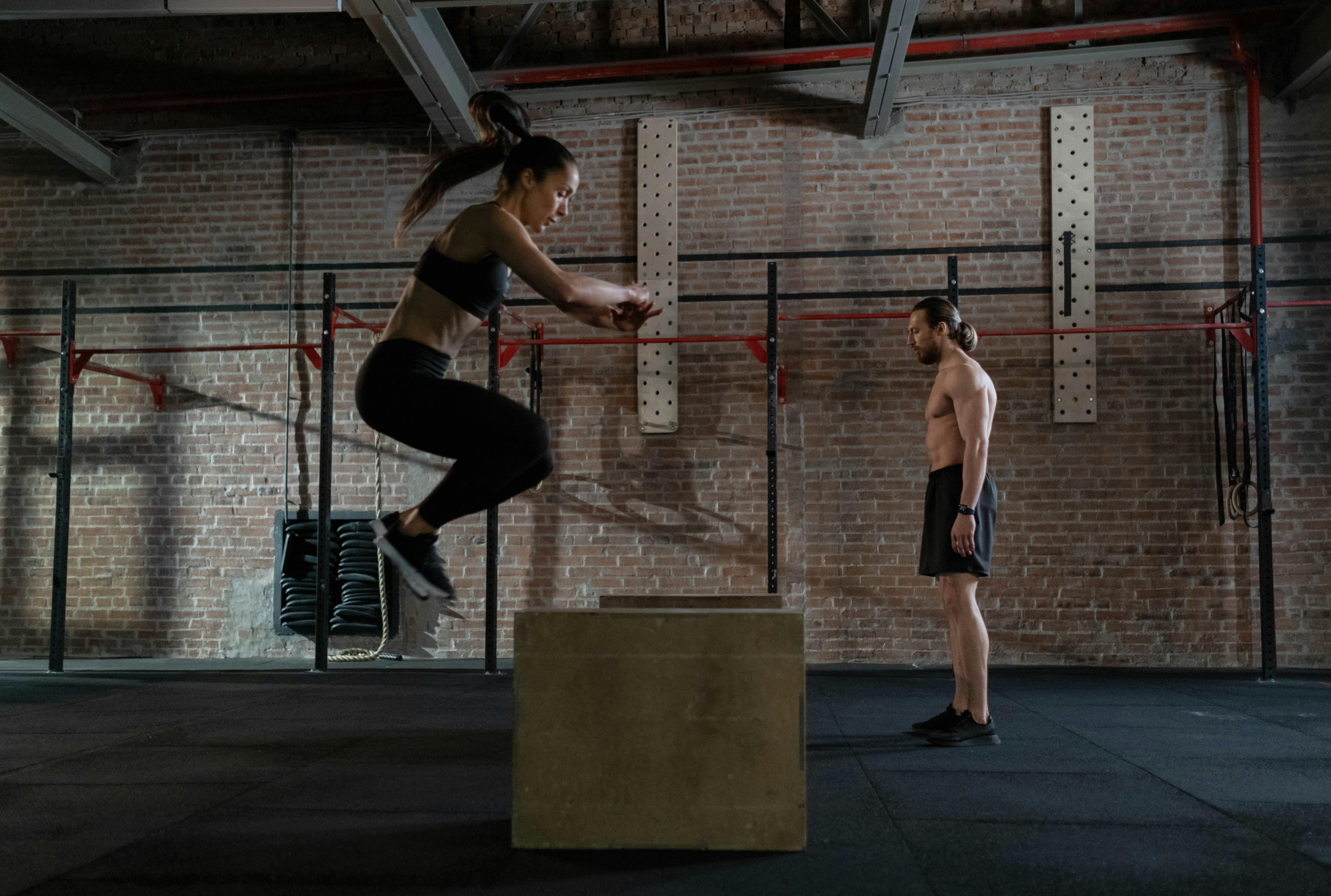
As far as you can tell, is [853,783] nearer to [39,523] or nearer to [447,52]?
[447,52]

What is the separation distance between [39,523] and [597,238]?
4210 mm

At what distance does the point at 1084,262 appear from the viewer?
5809 millimetres

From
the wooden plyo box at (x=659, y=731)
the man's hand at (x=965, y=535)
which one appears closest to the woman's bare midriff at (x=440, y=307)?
the wooden plyo box at (x=659, y=731)

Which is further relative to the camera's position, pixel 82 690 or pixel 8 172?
pixel 8 172

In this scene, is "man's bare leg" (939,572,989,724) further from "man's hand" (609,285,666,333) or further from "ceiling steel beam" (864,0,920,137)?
"ceiling steel beam" (864,0,920,137)

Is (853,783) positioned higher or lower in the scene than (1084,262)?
lower

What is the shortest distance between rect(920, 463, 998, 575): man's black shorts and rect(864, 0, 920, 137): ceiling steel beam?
8.80 feet

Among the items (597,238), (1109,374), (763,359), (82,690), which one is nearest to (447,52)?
(597,238)

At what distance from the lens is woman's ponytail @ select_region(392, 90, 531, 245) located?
2.18 metres

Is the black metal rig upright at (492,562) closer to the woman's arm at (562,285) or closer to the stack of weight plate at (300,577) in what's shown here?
the stack of weight plate at (300,577)

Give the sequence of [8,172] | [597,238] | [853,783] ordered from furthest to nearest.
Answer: [8,172], [597,238], [853,783]

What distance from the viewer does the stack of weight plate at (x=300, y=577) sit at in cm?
607

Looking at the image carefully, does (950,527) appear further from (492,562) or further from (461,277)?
(492,562)

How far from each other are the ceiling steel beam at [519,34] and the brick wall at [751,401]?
1.38 feet
